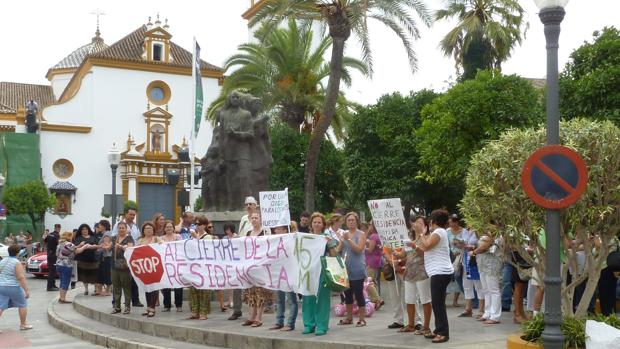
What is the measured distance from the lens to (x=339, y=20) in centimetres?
2317

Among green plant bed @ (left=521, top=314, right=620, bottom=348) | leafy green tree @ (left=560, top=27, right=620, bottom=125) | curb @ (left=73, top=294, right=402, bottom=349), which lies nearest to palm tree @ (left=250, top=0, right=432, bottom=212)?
leafy green tree @ (left=560, top=27, right=620, bottom=125)

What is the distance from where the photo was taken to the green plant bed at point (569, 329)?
8828 millimetres

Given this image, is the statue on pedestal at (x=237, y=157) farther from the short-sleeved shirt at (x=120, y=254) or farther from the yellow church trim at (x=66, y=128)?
the yellow church trim at (x=66, y=128)

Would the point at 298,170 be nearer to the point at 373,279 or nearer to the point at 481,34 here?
the point at 481,34

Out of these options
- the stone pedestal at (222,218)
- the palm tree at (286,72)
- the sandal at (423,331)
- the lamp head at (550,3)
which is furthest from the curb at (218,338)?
the palm tree at (286,72)

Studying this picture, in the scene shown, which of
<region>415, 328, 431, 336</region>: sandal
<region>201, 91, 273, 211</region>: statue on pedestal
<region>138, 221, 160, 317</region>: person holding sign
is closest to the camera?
<region>415, 328, 431, 336</region>: sandal

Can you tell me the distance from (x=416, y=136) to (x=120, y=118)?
30.5 meters

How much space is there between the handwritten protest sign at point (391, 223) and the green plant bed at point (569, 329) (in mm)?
3147

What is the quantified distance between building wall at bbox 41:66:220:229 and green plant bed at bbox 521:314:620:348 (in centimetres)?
4903

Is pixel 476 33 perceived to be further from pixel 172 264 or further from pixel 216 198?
pixel 172 264

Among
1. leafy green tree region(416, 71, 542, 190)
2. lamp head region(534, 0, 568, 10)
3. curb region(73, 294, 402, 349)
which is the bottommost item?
curb region(73, 294, 402, 349)

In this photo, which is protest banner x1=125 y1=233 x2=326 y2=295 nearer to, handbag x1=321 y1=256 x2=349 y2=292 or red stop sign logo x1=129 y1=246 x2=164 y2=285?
red stop sign logo x1=129 y1=246 x2=164 y2=285

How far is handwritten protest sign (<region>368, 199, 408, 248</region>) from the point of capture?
12.2m

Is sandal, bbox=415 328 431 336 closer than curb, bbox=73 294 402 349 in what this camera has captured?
No
